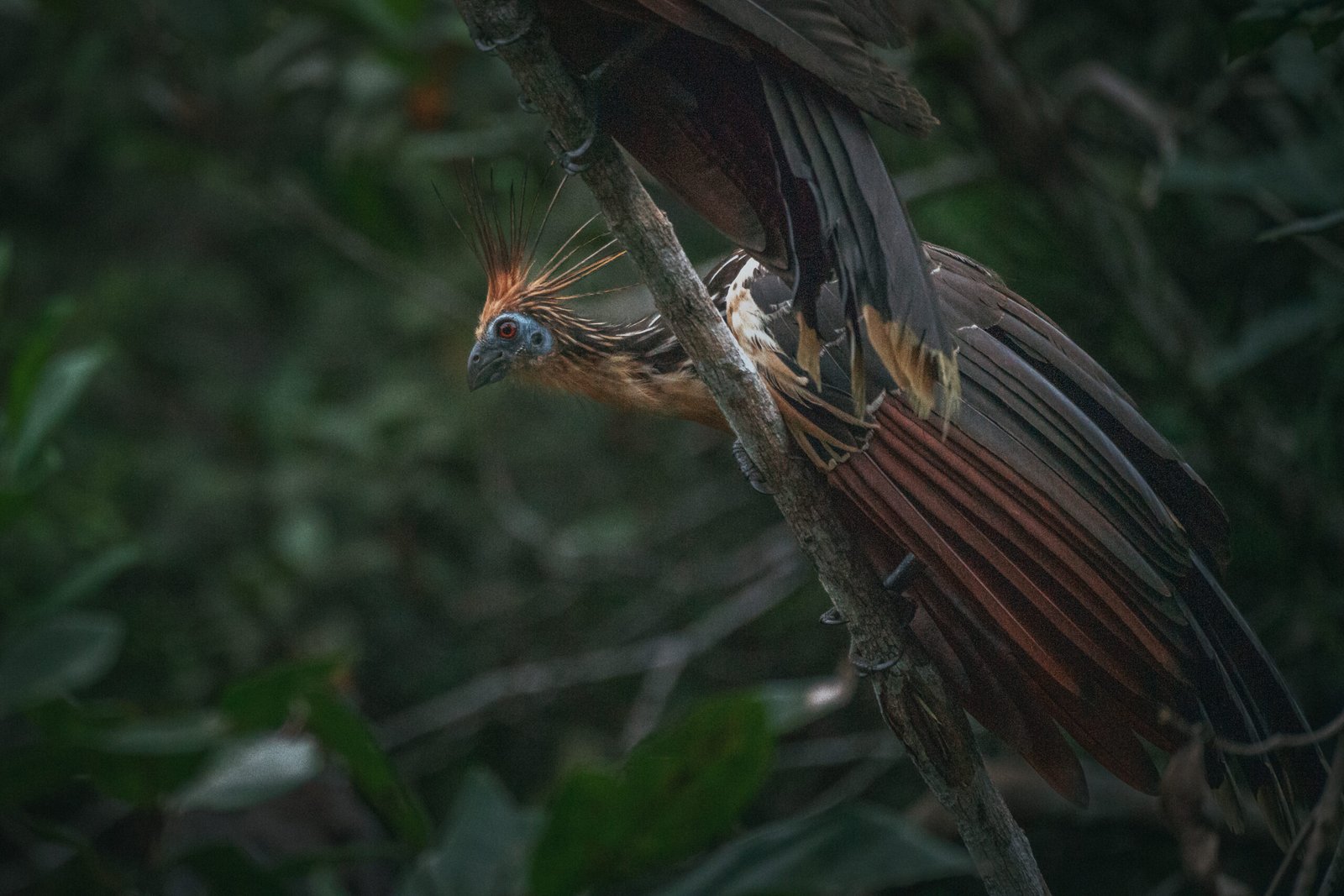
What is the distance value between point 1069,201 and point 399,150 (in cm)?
184

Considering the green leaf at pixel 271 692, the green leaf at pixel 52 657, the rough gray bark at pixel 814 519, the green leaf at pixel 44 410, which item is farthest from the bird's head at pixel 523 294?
the green leaf at pixel 44 410

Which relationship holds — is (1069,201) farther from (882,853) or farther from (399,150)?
(882,853)

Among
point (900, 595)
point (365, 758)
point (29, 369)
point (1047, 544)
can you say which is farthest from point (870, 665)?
point (29, 369)

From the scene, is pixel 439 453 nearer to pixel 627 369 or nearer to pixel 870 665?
pixel 627 369

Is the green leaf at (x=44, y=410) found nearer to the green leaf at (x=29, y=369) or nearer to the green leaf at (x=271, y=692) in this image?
the green leaf at (x=29, y=369)

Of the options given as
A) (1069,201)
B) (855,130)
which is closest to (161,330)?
(1069,201)

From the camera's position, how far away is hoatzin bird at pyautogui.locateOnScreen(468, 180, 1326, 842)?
3.96 ft

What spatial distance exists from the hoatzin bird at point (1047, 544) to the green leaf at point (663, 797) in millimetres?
257

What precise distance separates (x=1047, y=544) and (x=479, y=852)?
87 cm

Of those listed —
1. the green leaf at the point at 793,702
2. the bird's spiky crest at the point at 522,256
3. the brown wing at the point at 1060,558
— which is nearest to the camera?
the brown wing at the point at 1060,558

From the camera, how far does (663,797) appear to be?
4.30 feet

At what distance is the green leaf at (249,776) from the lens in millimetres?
1668

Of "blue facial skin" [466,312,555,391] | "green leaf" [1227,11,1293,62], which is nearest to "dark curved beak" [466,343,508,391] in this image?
"blue facial skin" [466,312,555,391]

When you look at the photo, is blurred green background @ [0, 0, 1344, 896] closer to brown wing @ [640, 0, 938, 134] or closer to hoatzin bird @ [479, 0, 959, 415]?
hoatzin bird @ [479, 0, 959, 415]
